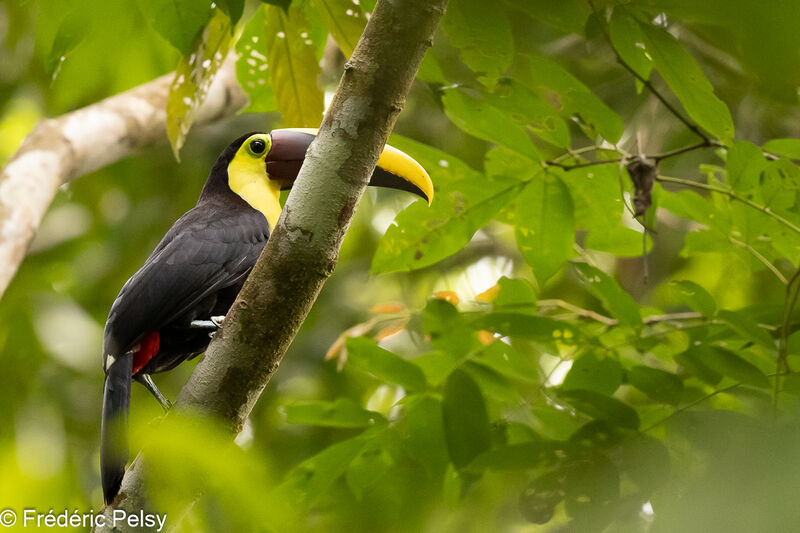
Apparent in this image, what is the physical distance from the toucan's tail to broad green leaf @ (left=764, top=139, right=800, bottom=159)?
1.83 m

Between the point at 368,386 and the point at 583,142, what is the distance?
1.87 meters

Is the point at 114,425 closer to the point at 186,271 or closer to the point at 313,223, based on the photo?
the point at 186,271

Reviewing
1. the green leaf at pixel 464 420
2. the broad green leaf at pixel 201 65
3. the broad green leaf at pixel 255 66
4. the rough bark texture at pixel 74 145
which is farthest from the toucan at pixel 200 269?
the rough bark texture at pixel 74 145

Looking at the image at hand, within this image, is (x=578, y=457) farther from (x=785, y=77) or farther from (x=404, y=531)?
(x=785, y=77)

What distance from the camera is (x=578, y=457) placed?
168 centimetres

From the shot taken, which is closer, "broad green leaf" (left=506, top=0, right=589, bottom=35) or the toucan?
"broad green leaf" (left=506, top=0, right=589, bottom=35)

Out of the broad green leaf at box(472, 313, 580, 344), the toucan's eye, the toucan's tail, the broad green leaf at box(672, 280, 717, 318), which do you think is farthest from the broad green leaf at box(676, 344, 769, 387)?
the toucan's eye

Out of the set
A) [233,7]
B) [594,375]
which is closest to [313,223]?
[233,7]

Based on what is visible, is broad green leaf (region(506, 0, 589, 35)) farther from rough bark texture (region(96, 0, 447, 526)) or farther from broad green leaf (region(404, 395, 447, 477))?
broad green leaf (region(404, 395, 447, 477))

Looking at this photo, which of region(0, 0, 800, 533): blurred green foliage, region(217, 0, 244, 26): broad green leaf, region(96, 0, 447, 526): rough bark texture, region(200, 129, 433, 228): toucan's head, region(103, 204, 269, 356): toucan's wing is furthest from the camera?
region(200, 129, 433, 228): toucan's head

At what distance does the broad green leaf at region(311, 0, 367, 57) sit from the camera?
2188mm

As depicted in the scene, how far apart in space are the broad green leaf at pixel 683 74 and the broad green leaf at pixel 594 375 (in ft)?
2.14

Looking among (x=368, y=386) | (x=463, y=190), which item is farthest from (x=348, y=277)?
(x=463, y=190)

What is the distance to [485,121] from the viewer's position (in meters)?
2.24
